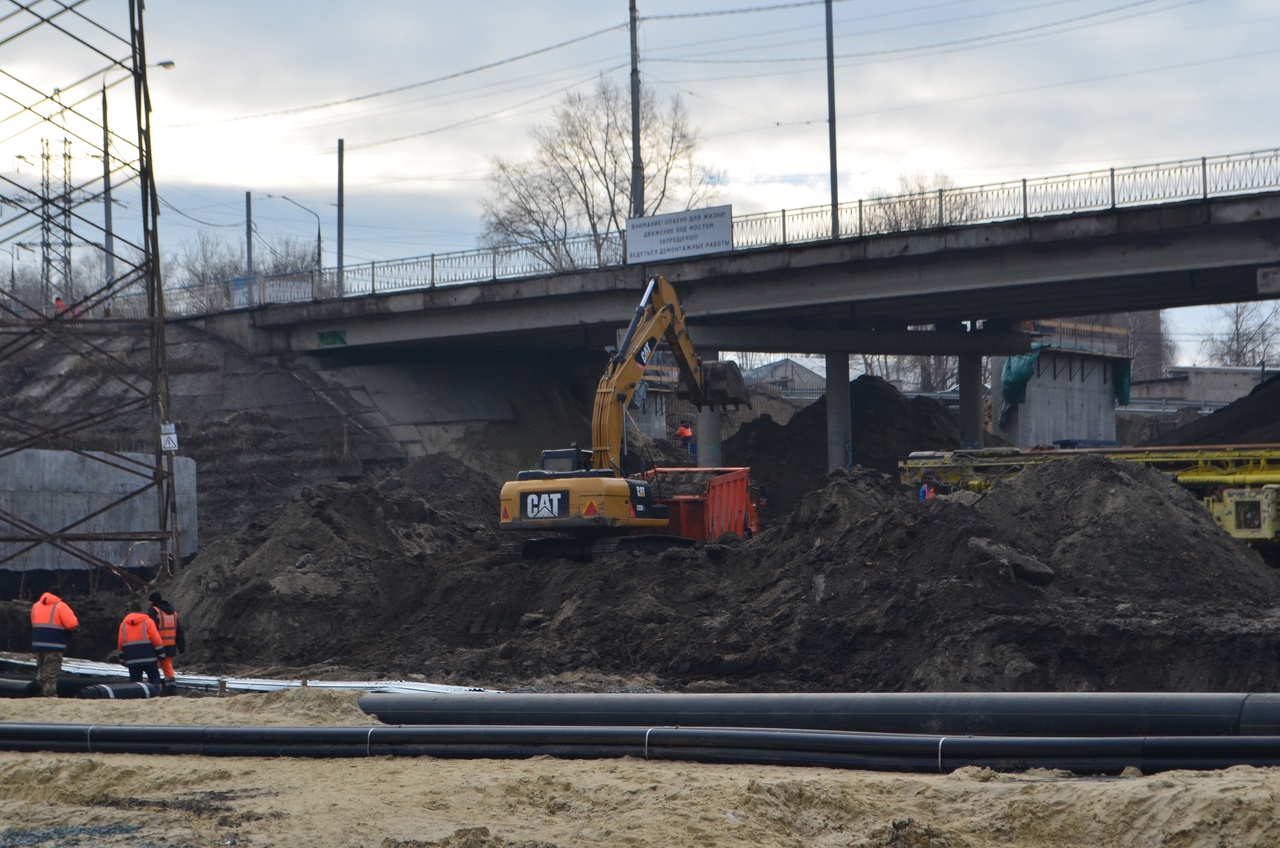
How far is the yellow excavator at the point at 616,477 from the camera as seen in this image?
19.5 metres

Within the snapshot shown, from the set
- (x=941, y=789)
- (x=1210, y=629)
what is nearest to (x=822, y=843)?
(x=941, y=789)

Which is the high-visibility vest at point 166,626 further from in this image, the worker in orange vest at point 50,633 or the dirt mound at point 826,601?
the dirt mound at point 826,601

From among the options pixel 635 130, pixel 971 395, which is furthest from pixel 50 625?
pixel 971 395

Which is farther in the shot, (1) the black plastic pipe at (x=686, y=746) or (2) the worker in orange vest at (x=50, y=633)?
(2) the worker in orange vest at (x=50, y=633)

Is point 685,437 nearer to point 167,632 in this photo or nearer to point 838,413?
point 838,413

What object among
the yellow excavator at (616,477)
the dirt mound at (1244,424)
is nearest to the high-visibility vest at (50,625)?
the yellow excavator at (616,477)

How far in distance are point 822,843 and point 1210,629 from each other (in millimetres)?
8534

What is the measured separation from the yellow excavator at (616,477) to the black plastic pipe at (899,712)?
29.9 feet

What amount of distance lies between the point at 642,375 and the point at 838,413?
63.4 ft

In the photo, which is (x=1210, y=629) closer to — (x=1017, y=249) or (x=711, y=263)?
(x=1017, y=249)

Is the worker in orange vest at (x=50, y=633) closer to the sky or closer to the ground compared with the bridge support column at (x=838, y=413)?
closer to the ground

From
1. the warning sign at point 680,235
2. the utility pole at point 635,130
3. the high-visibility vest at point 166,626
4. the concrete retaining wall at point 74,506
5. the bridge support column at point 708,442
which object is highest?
the utility pole at point 635,130

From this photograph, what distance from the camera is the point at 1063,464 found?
62.0 feet

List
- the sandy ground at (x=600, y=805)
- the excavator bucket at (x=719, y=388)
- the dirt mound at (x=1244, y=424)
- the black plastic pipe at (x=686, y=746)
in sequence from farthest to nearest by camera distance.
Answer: the dirt mound at (x=1244, y=424), the excavator bucket at (x=719, y=388), the black plastic pipe at (x=686, y=746), the sandy ground at (x=600, y=805)
